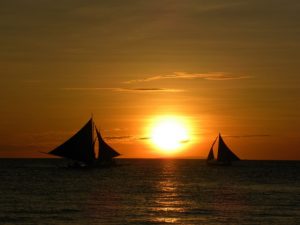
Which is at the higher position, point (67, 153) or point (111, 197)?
point (67, 153)

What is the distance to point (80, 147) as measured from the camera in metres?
118

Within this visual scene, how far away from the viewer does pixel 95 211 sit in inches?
2094

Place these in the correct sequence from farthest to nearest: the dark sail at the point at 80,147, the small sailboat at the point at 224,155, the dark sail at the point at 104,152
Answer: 1. the small sailboat at the point at 224,155
2. the dark sail at the point at 104,152
3. the dark sail at the point at 80,147

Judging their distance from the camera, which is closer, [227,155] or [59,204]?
[59,204]

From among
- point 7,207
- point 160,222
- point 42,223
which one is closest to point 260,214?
point 160,222

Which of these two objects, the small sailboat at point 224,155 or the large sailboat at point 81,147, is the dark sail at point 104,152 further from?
the small sailboat at point 224,155

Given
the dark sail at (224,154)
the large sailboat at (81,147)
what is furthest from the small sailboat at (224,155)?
the large sailboat at (81,147)

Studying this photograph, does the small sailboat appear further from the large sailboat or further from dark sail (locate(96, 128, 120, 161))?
the large sailboat

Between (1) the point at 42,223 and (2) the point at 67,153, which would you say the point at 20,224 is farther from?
(2) the point at 67,153

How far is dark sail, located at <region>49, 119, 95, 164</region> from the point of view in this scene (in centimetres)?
11550

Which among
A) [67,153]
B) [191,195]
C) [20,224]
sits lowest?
[20,224]

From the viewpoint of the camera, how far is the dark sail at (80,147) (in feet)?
379

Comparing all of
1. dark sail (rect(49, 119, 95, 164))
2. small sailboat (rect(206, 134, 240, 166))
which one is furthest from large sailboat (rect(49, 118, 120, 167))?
small sailboat (rect(206, 134, 240, 166))

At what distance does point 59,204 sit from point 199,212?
1348 centimetres
